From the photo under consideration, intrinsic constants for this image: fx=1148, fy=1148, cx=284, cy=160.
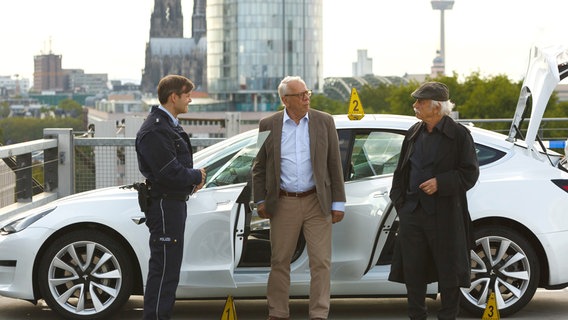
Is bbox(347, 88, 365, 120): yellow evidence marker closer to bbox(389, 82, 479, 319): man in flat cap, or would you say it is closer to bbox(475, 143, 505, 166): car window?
bbox(475, 143, 505, 166): car window

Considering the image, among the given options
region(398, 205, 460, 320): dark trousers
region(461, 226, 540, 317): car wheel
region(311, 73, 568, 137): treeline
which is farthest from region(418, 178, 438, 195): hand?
region(311, 73, 568, 137): treeline

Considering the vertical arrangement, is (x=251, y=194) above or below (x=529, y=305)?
above

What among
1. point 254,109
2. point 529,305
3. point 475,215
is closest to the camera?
point 475,215

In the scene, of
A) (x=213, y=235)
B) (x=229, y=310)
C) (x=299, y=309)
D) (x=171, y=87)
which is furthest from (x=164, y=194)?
(x=299, y=309)

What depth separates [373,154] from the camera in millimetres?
8062

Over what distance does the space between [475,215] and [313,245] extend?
1.24 metres

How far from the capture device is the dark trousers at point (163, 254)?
275 inches

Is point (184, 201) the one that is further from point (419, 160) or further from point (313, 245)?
point (419, 160)

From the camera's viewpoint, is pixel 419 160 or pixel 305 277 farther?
pixel 305 277

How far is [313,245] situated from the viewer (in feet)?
24.5

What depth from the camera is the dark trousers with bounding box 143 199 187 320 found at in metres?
6.97

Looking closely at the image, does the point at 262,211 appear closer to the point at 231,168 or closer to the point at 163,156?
the point at 231,168

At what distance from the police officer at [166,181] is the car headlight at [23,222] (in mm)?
1271

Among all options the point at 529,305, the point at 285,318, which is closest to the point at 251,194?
the point at 285,318
